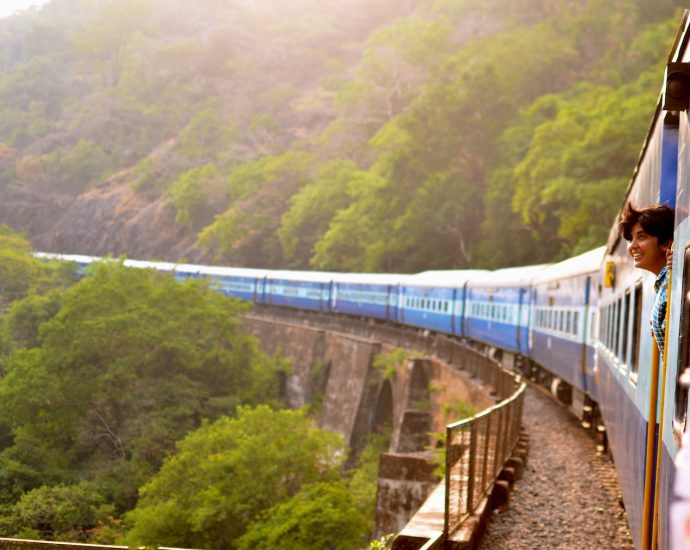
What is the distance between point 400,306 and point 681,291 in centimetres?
3240

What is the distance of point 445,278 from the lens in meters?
31.2

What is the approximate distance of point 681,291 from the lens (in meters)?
3.01

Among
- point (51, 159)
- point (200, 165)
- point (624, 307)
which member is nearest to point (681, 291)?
point (624, 307)

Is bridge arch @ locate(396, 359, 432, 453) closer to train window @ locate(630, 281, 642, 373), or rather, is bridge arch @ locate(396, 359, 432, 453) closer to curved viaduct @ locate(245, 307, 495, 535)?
curved viaduct @ locate(245, 307, 495, 535)

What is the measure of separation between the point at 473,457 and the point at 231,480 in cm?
1332

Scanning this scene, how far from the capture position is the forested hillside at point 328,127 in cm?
4206

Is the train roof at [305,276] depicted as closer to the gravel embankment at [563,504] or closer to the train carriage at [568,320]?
the train carriage at [568,320]

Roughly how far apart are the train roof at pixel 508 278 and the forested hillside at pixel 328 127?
6730mm

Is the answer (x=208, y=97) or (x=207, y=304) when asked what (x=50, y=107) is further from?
(x=207, y=304)

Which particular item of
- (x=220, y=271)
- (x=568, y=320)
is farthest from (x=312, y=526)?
(x=220, y=271)

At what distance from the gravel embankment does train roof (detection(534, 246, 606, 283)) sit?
2.64 m

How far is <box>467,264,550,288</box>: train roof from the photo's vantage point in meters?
22.5

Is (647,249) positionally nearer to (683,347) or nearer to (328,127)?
(683,347)

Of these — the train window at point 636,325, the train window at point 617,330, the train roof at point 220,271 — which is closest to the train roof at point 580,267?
the train window at point 617,330
